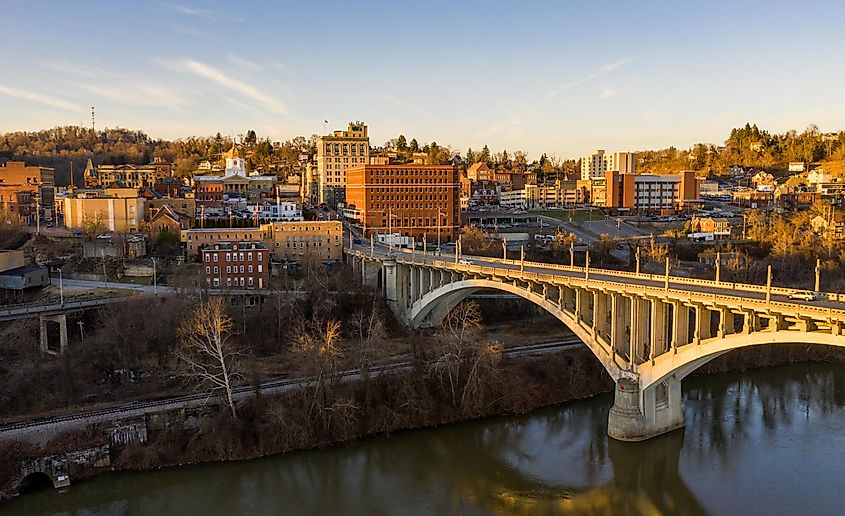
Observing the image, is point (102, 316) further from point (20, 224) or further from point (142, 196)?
point (142, 196)

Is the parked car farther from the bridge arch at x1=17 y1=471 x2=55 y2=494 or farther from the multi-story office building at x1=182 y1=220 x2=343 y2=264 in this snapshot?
the multi-story office building at x1=182 y1=220 x2=343 y2=264

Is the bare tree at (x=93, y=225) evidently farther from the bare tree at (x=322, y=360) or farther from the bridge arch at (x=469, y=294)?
the bare tree at (x=322, y=360)

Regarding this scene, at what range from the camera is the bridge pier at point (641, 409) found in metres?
24.3

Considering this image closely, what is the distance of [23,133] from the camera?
125 m

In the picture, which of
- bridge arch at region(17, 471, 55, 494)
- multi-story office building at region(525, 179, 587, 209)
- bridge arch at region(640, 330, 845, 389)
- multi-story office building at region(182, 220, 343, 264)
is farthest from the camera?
multi-story office building at region(525, 179, 587, 209)

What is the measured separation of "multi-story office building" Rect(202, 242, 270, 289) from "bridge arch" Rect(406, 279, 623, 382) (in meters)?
9.05

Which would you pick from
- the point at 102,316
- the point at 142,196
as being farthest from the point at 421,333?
the point at 142,196

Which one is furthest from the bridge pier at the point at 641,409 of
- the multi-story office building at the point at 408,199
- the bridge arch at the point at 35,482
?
the multi-story office building at the point at 408,199

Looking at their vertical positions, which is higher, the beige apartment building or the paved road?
the beige apartment building

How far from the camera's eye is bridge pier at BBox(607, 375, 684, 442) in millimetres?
24281

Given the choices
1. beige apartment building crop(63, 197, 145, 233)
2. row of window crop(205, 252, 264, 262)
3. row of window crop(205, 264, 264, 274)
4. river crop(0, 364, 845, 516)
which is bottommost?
river crop(0, 364, 845, 516)

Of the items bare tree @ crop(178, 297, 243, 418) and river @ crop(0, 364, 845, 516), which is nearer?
river @ crop(0, 364, 845, 516)

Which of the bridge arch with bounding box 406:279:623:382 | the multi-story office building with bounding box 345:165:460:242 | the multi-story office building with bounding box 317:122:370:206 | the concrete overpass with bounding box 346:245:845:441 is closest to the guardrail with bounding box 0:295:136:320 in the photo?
the bridge arch with bounding box 406:279:623:382

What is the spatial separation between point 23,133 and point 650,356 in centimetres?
13233
